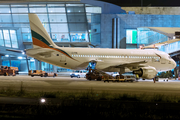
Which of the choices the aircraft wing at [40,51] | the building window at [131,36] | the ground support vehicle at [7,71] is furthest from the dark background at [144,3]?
the aircraft wing at [40,51]

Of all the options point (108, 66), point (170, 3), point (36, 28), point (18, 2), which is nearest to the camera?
point (36, 28)

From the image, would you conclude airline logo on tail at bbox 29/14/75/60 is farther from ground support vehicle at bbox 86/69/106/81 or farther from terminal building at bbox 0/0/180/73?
terminal building at bbox 0/0/180/73

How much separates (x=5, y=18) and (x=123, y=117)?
50359 mm

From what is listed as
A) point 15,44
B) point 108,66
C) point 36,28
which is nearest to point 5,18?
point 15,44

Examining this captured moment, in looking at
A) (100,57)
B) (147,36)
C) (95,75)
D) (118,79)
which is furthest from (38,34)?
(147,36)

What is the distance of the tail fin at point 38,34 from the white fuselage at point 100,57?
0.67m

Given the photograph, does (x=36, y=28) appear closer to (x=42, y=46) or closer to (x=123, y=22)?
(x=42, y=46)

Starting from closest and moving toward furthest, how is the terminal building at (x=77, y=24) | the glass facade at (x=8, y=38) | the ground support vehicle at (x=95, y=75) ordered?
1. the ground support vehicle at (x=95, y=75)
2. the terminal building at (x=77, y=24)
3. the glass facade at (x=8, y=38)

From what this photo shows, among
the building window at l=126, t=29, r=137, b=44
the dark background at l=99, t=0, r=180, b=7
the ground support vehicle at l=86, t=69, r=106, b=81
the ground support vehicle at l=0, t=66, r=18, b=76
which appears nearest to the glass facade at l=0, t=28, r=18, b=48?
the ground support vehicle at l=0, t=66, r=18, b=76

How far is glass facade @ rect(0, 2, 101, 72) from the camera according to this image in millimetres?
49438

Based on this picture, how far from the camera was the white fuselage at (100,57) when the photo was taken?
26078 mm

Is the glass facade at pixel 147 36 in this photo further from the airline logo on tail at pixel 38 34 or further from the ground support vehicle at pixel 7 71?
the ground support vehicle at pixel 7 71

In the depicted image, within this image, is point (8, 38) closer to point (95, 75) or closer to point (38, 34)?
point (38, 34)

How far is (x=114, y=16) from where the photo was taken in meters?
51.2
